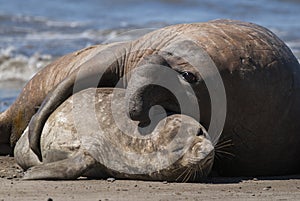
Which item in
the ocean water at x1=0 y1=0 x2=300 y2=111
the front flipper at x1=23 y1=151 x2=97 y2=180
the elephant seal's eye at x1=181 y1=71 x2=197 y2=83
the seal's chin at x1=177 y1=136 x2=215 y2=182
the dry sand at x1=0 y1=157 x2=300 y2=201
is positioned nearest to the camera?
the dry sand at x1=0 y1=157 x2=300 y2=201

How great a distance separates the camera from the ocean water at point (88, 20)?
1571 cm

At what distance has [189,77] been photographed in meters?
7.25

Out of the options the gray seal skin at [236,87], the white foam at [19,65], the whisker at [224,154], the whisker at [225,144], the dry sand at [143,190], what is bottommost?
the white foam at [19,65]

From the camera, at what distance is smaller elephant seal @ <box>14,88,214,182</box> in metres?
6.73

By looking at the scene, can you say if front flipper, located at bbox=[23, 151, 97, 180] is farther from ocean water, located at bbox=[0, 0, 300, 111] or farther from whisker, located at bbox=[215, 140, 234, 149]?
ocean water, located at bbox=[0, 0, 300, 111]

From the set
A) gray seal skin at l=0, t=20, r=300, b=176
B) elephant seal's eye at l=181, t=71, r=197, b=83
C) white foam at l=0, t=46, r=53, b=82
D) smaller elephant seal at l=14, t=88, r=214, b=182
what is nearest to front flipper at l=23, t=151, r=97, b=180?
smaller elephant seal at l=14, t=88, r=214, b=182

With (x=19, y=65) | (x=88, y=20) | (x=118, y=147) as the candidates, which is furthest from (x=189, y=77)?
(x=88, y=20)

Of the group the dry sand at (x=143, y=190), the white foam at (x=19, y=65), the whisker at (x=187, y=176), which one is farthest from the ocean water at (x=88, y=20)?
the whisker at (x=187, y=176)

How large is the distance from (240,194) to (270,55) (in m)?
1.50

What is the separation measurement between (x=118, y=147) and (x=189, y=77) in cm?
81

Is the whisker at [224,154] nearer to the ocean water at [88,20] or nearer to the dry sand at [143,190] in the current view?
the dry sand at [143,190]

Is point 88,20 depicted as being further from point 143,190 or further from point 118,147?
point 143,190

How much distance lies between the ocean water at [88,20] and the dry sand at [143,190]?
265 inches

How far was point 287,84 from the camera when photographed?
24.5ft
